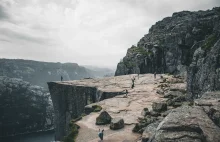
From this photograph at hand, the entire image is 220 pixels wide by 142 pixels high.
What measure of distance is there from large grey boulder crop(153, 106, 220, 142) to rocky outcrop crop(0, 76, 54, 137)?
152 m

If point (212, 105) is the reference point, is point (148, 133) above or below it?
below

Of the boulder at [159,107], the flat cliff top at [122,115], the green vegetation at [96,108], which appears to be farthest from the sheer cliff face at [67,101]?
the boulder at [159,107]

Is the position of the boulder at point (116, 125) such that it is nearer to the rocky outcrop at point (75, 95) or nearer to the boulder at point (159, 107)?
the boulder at point (159, 107)

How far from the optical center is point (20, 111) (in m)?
161

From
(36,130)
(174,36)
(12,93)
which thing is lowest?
(36,130)

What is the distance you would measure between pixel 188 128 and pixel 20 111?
168m

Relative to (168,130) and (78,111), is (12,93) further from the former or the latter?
(168,130)

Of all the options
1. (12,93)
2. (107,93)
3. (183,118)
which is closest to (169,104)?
(183,118)

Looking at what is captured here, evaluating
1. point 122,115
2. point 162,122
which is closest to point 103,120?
point 122,115

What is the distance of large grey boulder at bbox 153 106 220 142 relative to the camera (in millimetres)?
10891

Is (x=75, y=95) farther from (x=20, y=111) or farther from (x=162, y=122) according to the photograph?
(x=20, y=111)

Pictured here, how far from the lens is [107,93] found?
127ft

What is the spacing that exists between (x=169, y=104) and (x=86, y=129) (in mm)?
9603

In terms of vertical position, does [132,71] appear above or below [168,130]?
above
